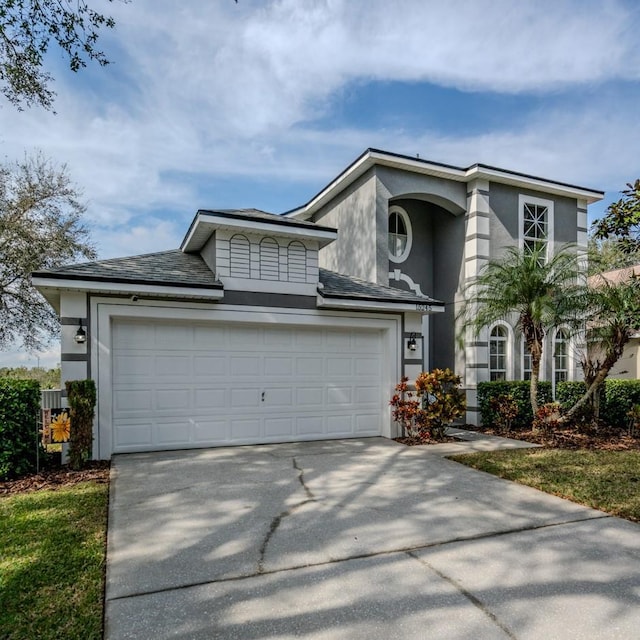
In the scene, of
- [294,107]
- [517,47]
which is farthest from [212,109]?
[517,47]

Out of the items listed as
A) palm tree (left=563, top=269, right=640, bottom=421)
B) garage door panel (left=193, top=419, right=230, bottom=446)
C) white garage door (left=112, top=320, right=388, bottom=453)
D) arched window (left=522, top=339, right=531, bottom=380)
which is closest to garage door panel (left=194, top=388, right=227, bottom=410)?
white garage door (left=112, top=320, right=388, bottom=453)

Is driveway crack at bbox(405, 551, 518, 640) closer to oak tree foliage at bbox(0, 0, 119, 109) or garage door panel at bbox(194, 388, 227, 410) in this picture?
A: garage door panel at bbox(194, 388, 227, 410)

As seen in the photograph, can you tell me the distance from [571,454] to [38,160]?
1699 centimetres

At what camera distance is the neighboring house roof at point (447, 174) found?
10.7 m

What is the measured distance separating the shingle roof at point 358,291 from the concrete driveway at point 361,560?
12.2ft

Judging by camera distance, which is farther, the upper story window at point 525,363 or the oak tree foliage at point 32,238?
the oak tree foliage at point 32,238

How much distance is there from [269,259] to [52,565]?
234 inches

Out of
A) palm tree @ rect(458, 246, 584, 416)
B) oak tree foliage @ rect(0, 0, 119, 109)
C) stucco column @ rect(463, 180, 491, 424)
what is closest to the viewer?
oak tree foliage @ rect(0, 0, 119, 109)

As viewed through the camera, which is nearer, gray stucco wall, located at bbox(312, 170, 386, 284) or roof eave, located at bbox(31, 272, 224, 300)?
roof eave, located at bbox(31, 272, 224, 300)

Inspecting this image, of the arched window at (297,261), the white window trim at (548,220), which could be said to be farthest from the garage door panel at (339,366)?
the white window trim at (548,220)

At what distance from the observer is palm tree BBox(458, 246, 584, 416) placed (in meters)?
9.41

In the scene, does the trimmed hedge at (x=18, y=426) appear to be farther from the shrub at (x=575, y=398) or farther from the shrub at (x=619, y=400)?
the shrub at (x=619, y=400)

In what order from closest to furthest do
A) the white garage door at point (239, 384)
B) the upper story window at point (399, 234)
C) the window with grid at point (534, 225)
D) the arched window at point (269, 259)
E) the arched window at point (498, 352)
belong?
1. the white garage door at point (239, 384)
2. the arched window at point (269, 259)
3. the arched window at point (498, 352)
4. the upper story window at point (399, 234)
5. the window with grid at point (534, 225)

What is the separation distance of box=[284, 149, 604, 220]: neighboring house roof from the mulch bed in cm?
855
